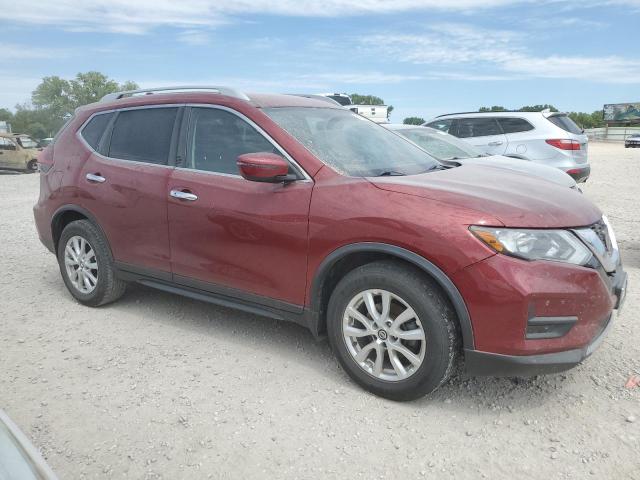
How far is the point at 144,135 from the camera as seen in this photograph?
423 centimetres

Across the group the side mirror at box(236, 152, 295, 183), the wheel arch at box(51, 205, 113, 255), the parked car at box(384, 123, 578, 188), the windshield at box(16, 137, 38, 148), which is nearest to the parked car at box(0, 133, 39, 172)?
the windshield at box(16, 137, 38, 148)

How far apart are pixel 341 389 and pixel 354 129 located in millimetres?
1821

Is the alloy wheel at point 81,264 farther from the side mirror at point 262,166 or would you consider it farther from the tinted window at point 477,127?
the tinted window at point 477,127

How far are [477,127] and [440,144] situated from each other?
9.01 ft

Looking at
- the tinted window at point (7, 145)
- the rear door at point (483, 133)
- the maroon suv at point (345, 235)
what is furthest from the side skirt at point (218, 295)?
the tinted window at point (7, 145)

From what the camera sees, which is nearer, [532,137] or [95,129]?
[95,129]

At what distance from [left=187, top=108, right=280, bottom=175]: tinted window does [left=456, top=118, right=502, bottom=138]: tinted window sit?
7298 millimetres

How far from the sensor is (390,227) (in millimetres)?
2896

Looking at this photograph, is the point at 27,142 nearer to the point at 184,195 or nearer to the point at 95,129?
the point at 95,129

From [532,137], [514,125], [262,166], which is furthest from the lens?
[514,125]

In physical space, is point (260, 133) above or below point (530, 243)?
above

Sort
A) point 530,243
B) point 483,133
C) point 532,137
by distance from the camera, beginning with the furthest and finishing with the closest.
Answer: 1. point 483,133
2. point 532,137
3. point 530,243

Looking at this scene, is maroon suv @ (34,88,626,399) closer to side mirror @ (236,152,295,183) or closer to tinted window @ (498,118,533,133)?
side mirror @ (236,152,295,183)

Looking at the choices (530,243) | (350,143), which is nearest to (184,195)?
(350,143)
